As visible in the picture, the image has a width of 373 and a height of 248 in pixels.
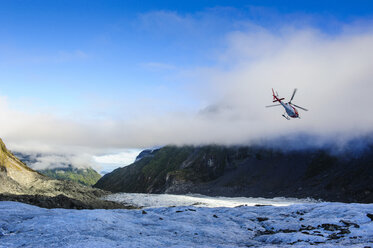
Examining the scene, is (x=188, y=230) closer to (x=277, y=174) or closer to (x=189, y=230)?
(x=189, y=230)

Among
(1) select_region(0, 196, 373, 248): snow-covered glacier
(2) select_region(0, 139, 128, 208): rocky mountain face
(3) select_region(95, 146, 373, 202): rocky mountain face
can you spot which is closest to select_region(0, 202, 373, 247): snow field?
(1) select_region(0, 196, 373, 248): snow-covered glacier

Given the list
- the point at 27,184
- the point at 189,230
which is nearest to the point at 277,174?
the point at 27,184

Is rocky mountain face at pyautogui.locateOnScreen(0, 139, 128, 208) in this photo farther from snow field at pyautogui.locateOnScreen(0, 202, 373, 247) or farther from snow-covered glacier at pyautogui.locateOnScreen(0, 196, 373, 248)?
snow-covered glacier at pyautogui.locateOnScreen(0, 196, 373, 248)

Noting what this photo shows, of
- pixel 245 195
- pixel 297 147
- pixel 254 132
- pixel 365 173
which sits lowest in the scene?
pixel 245 195

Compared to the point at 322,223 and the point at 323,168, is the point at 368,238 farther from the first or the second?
the point at 323,168

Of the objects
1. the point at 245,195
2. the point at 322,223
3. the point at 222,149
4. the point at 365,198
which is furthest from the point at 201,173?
the point at 322,223

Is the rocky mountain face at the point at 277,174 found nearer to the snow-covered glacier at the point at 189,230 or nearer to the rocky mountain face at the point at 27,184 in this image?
the snow-covered glacier at the point at 189,230
